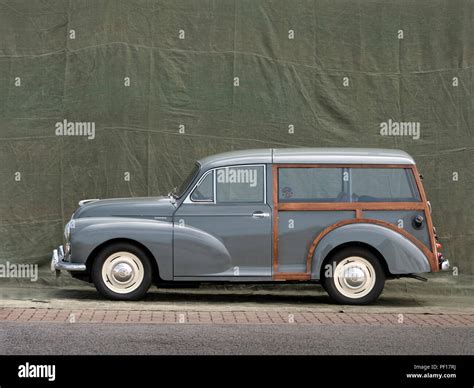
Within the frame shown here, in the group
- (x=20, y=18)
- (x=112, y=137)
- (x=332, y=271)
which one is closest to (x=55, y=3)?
(x=20, y=18)

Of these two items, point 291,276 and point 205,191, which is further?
point 205,191

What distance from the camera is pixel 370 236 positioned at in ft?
35.4

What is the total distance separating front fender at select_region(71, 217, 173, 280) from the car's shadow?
0.51 m

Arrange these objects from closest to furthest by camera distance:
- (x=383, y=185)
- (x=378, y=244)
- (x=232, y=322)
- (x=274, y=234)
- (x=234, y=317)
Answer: (x=232, y=322)
(x=234, y=317)
(x=378, y=244)
(x=274, y=234)
(x=383, y=185)

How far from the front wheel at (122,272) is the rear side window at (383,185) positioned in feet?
8.05

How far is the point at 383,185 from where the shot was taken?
11.0 metres

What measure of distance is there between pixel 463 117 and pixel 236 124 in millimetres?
2956

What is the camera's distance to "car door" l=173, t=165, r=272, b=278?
10.9m

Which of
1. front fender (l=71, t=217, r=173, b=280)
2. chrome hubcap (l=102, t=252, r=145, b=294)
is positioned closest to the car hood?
front fender (l=71, t=217, r=173, b=280)

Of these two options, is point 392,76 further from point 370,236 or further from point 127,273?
point 127,273

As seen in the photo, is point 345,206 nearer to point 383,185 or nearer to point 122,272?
point 383,185

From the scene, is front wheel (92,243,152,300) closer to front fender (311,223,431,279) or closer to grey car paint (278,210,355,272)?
grey car paint (278,210,355,272)

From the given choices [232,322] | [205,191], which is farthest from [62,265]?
[232,322]

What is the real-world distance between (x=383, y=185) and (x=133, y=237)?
9.26 ft
